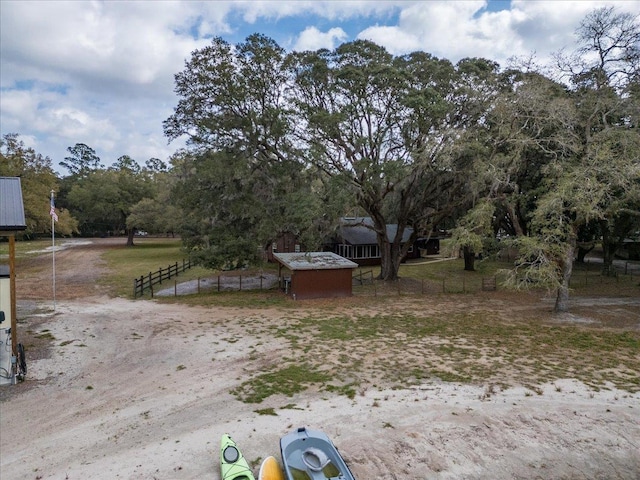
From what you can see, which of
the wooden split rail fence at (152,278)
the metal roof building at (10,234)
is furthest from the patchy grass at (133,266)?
the metal roof building at (10,234)

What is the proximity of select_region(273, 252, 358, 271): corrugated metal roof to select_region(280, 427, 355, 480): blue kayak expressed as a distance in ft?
47.7

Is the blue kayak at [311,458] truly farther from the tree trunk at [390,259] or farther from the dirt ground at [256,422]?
the tree trunk at [390,259]

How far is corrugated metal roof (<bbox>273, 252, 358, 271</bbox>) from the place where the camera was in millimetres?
21959

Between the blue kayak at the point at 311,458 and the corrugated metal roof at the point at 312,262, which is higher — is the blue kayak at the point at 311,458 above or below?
below

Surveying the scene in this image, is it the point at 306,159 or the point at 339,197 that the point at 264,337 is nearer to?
the point at 339,197

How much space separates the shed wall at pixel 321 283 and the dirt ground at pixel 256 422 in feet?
29.5

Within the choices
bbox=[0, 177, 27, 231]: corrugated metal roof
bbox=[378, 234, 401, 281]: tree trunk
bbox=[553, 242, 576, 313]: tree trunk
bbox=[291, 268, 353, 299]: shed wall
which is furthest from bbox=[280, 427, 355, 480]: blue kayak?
bbox=[378, 234, 401, 281]: tree trunk

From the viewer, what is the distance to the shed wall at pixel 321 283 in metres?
21.9

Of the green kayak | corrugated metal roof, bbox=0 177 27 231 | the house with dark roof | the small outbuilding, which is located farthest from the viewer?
the house with dark roof

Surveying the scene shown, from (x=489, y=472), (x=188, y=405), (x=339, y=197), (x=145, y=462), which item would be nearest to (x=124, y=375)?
(x=188, y=405)

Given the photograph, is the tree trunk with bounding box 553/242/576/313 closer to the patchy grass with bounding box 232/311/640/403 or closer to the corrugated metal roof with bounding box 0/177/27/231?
the patchy grass with bounding box 232/311/640/403

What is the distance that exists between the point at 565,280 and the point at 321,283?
1163cm

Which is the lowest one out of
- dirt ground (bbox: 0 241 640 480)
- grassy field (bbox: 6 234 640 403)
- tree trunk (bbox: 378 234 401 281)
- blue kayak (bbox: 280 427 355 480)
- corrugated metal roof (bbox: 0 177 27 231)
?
grassy field (bbox: 6 234 640 403)

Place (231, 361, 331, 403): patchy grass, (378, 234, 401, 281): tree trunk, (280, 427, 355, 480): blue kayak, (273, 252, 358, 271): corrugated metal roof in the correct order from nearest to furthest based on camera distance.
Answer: (280, 427, 355, 480): blue kayak
(231, 361, 331, 403): patchy grass
(273, 252, 358, 271): corrugated metal roof
(378, 234, 401, 281): tree trunk
